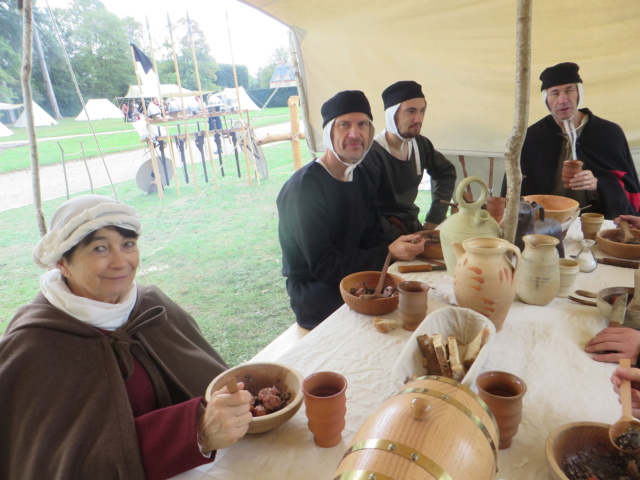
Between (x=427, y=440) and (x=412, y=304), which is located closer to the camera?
(x=427, y=440)

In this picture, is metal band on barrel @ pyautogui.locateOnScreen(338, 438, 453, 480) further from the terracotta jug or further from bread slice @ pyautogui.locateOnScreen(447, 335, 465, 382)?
the terracotta jug

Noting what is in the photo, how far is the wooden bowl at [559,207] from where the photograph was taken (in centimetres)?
233

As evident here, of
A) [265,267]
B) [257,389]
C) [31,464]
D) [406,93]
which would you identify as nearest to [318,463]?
[257,389]

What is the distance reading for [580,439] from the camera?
0.92 metres

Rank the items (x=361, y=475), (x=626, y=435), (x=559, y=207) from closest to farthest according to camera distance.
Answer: (x=361, y=475) → (x=626, y=435) → (x=559, y=207)

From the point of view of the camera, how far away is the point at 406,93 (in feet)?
10.8

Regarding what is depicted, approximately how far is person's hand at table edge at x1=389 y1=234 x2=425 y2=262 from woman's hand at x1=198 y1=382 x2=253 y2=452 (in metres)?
1.31

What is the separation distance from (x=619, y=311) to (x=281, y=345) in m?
1.60

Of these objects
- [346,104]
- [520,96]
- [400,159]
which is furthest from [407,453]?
[400,159]

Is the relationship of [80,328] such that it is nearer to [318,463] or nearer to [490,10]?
[318,463]

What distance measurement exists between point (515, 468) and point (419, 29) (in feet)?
12.9

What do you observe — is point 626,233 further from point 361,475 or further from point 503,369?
point 361,475

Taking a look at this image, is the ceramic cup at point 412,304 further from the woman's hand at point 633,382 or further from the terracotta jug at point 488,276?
the woman's hand at point 633,382

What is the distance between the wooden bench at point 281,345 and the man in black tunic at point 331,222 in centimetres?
6
